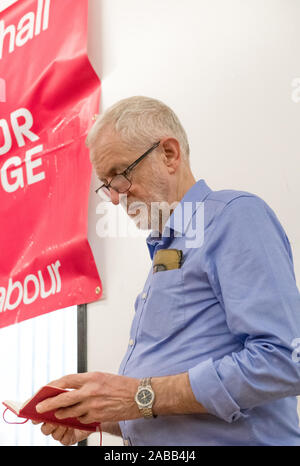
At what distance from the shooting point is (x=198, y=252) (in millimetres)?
1090

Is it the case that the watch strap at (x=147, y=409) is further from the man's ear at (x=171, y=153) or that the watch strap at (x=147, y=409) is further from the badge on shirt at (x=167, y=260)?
the man's ear at (x=171, y=153)

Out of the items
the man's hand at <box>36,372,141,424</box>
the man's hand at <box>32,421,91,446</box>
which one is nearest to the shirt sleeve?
the man's hand at <box>36,372,141,424</box>

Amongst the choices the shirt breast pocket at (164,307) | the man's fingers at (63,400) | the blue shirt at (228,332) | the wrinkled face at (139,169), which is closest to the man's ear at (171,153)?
the wrinkled face at (139,169)

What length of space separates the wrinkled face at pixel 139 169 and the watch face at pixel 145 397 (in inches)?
16.4

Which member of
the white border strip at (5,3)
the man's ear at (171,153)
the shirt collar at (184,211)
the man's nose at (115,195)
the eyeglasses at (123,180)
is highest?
the white border strip at (5,3)

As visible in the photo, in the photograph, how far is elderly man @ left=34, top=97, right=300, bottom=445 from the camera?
0.94 metres

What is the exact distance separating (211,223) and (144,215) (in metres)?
0.24

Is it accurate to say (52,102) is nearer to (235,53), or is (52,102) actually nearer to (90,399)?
(235,53)

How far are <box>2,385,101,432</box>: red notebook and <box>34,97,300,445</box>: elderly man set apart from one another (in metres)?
0.02

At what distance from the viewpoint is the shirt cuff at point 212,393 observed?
94 cm

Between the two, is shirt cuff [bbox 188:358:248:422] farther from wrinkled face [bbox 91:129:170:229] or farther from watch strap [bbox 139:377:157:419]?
wrinkled face [bbox 91:129:170:229]
